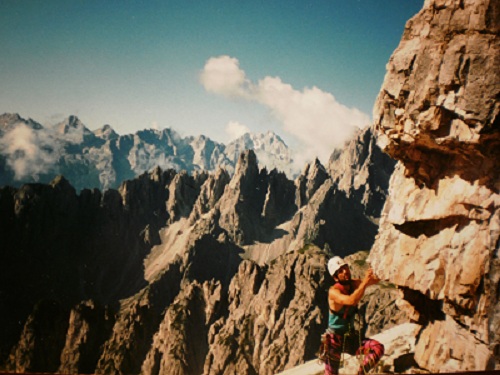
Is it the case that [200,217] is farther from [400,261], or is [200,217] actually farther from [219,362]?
[400,261]

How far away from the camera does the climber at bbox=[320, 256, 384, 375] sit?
8.77m

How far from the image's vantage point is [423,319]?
43.3ft

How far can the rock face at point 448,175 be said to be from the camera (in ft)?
32.3

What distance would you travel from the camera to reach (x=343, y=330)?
9383 mm

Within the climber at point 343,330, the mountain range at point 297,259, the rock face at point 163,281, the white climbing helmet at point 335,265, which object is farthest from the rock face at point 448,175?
the rock face at point 163,281

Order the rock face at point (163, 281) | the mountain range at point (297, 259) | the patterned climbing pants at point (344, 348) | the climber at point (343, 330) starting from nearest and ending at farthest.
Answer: the climber at point (343, 330) → the patterned climbing pants at point (344, 348) → the mountain range at point (297, 259) → the rock face at point (163, 281)

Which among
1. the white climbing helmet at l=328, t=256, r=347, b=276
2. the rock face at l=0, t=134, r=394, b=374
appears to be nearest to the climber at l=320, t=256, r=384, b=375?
the white climbing helmet at l=328, t=256, r=347, b=276

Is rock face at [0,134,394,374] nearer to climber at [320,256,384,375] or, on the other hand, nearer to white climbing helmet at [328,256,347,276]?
climber at [320,256,384,375]

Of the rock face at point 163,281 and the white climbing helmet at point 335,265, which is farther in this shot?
the rock face at point 163,281

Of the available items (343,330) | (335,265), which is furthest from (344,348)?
(335,265)

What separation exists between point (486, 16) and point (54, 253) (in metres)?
201

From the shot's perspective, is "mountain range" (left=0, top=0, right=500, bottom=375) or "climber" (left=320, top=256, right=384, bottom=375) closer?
"climber" (left=320, top=256, right=384, bottom=375)

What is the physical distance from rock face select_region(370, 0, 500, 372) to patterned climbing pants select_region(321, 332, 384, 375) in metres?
3.99

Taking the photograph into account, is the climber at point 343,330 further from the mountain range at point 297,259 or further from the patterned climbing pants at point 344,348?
the mountain range at point 297,259
